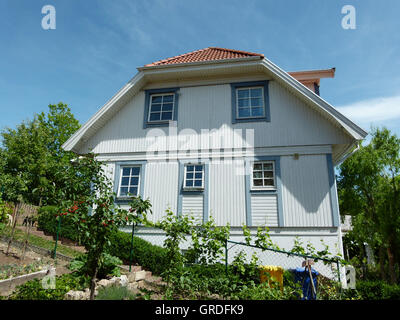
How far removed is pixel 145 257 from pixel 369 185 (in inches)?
643

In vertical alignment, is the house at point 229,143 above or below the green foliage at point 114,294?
above

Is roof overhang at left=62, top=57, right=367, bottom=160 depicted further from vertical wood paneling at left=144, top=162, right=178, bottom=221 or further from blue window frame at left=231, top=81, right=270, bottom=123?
vertical wood paneling at left=144, top=162, right=178, bottom=221

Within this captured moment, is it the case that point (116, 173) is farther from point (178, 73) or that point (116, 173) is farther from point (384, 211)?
point (384, 211)

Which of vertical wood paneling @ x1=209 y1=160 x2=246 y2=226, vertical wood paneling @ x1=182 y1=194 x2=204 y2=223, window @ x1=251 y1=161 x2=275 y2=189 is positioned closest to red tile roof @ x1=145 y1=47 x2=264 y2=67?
window @ x1=251 y1=161 x2=275 y2=189

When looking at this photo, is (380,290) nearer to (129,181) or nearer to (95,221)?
(95,221)

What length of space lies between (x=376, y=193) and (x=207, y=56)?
1432cm

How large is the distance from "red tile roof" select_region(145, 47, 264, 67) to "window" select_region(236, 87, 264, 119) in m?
1.37

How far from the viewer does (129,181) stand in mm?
10648

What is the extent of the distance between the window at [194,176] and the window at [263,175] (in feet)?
6.54

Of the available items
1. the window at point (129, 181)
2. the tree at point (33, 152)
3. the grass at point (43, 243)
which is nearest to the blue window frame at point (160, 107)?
the window at point (129, 181)

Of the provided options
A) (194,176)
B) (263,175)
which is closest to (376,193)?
(263,175)

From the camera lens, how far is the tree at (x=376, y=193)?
15844mm

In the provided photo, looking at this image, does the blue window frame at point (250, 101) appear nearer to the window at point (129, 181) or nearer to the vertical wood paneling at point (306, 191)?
the vertical wood paneling at point (306, 191)
